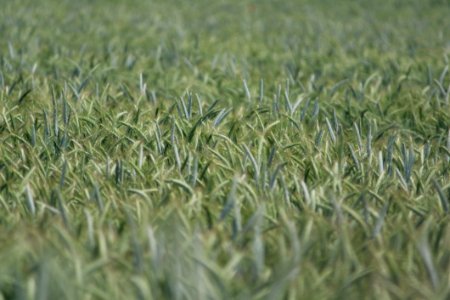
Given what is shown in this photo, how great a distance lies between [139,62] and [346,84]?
1.57 metres

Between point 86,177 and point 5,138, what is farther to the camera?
point 5,138

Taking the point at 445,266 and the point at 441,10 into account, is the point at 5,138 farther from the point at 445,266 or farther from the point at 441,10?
the point at 441,10

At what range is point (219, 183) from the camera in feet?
8.52

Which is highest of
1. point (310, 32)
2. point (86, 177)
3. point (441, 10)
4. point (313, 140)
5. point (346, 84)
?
point (86, 177)

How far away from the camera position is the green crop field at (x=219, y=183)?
1802mm

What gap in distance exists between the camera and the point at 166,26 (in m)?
8.45

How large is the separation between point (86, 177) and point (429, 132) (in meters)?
Answer: 1.88

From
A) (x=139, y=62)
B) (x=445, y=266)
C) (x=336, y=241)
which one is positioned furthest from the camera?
(x=139, y=62)

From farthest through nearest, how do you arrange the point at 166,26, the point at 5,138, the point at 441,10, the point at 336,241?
→ the point at 441,10 → the point at 166,26 → the point at 5,138 → the point at 336,241

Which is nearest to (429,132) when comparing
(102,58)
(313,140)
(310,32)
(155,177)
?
(313,140)

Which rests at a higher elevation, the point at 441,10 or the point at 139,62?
the point at 139,62

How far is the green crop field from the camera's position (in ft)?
5.91

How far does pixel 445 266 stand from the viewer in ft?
6.48

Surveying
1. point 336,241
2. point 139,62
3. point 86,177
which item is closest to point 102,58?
point 139,62
